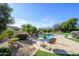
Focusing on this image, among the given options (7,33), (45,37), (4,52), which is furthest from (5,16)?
(45,37)

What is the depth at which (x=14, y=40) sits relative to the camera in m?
4.05

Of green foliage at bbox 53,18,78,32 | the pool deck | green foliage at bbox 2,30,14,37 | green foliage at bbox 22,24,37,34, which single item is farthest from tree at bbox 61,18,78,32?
green foliage at bbox 2,30,14,37

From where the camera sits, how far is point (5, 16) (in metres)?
4.07

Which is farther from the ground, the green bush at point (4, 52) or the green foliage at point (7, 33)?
the green foliage at point (7, 33)

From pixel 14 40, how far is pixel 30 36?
0.21 meters

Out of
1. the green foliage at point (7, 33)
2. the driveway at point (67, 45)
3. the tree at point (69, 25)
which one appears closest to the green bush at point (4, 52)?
the green foliage at point (7, 33)

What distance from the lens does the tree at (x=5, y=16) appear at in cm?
404

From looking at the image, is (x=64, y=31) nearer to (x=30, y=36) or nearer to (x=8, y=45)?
(x=30, y=36)

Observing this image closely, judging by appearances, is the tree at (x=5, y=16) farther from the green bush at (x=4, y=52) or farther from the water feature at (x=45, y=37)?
the water feature at (x=45, y=37)

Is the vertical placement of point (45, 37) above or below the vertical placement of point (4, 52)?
above

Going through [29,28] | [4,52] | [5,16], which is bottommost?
[4,52]

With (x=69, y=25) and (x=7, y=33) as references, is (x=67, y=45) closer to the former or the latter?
(x=69, y=25)

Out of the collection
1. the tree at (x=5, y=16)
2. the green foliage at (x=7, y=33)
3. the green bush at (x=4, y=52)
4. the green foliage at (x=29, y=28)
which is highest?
the tree at (x=5, y=16)

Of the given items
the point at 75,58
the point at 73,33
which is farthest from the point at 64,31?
the point at 75,58
